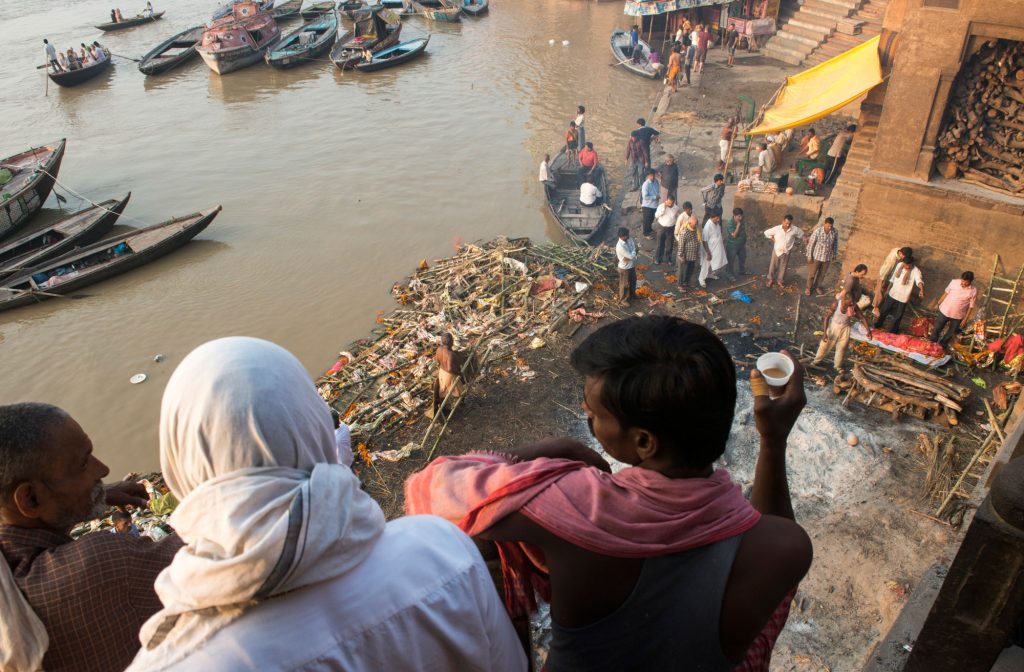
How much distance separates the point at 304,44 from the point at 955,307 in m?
25.9

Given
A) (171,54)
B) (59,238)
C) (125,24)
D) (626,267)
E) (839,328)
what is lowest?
(59,238)

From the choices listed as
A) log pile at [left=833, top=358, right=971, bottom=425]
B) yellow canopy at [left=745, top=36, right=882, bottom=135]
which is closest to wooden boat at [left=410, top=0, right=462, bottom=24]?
yellow canopy at [left=745, top=36, right=882, bottom=135]

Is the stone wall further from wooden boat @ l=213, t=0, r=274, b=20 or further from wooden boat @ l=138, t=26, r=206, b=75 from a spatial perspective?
wooden boat @ l=213, t=0, r=274, b=20

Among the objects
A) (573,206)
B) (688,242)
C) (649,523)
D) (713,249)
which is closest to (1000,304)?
(713,249)

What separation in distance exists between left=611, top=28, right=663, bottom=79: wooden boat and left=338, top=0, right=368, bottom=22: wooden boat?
11863mm

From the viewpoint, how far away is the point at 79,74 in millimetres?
25219

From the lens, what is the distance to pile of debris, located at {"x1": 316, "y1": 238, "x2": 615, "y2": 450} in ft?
28.7

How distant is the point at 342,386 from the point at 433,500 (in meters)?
8.16

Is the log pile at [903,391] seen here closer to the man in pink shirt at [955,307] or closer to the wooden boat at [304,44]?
the man in pink shirt at [955,307]

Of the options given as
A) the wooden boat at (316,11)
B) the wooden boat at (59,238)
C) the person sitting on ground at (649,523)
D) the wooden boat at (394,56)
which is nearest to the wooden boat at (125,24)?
the wooden boat at (316,11)

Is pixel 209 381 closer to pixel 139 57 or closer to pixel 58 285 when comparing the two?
pixel 58 285

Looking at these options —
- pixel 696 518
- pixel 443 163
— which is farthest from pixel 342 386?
pixel 443 163

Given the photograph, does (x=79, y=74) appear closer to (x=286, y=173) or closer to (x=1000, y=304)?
(x=286, y=173)

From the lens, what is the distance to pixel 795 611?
5195 millimetres
